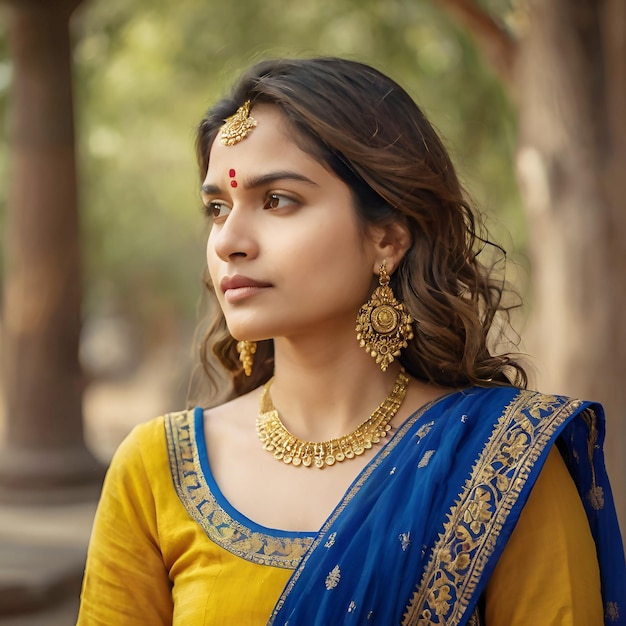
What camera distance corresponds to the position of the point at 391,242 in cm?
207

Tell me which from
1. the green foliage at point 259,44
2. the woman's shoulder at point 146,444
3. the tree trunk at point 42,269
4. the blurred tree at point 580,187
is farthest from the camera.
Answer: the green foliage at point 259,44

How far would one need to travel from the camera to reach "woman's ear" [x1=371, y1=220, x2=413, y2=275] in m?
2.05

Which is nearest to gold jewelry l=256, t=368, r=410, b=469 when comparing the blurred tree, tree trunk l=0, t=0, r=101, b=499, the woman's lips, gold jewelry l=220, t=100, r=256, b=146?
the woman's lips

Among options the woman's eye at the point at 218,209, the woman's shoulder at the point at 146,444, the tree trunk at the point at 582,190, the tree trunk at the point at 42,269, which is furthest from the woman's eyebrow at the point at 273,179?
the tree trunk at the point at 42,269

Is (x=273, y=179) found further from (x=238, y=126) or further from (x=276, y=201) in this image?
(x=238, y=126)

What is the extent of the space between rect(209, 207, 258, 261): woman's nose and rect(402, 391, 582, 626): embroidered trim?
0.61m

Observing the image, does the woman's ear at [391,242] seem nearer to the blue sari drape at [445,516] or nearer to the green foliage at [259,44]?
the blue sari drape at [445,516]

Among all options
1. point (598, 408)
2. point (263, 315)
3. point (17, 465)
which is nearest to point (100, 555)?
point (263, 315)

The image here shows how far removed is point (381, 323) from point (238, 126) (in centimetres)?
51

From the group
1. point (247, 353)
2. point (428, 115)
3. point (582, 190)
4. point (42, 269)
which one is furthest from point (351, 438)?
point (42, 269)

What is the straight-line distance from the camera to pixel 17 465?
606 cm

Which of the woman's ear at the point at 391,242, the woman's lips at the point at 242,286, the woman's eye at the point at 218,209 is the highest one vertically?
the woman's eye at the point at 218,209

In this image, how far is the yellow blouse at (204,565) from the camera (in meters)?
1.81

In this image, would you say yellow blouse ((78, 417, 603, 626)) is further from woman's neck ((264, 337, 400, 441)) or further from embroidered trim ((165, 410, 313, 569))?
woman's neck ((264, 337, 400, 441))
